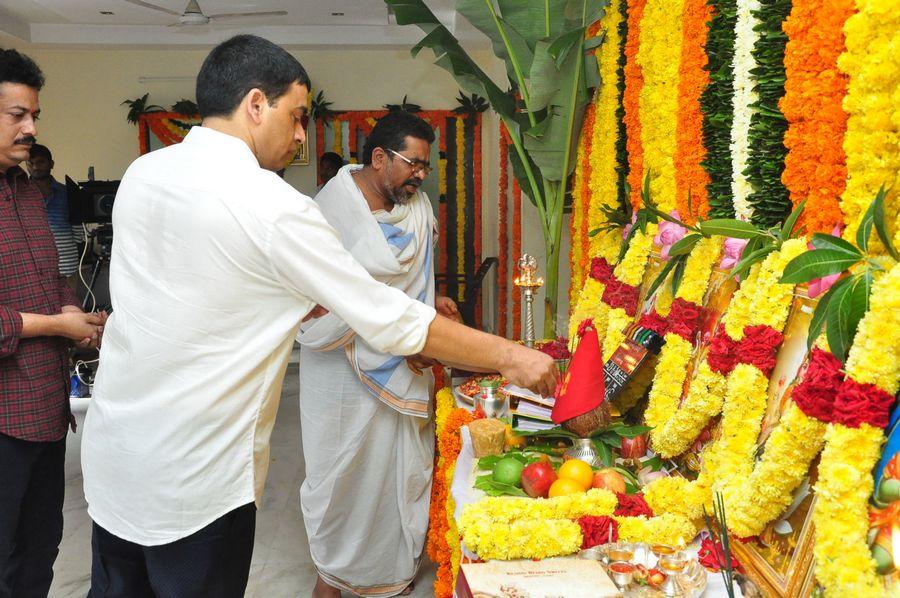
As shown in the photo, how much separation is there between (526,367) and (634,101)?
1548mm

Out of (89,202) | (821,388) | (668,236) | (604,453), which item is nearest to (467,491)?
(604,453)

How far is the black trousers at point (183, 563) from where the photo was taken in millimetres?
1657

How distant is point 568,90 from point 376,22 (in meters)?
4.88

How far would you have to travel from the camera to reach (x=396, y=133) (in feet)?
10.3

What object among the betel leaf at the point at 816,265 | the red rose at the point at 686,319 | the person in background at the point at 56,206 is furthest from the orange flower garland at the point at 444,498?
the person in background at the point at 56,206

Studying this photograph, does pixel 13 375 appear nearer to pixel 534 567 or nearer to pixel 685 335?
pixel 534 567

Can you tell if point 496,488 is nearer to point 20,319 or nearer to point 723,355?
point 723,355

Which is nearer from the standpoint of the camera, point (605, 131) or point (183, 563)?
point (183, 563)

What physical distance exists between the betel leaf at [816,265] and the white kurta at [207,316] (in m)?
0.73

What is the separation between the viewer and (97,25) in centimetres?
786

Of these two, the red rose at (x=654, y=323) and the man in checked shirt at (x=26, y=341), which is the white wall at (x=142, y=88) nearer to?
the red rose at (x=654, y=323)

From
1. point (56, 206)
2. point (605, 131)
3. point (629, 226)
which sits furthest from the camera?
point (56, 206)

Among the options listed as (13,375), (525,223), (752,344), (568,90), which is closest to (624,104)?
(568,90)

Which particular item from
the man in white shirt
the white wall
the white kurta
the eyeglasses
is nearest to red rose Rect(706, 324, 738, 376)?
the man in white shirt
